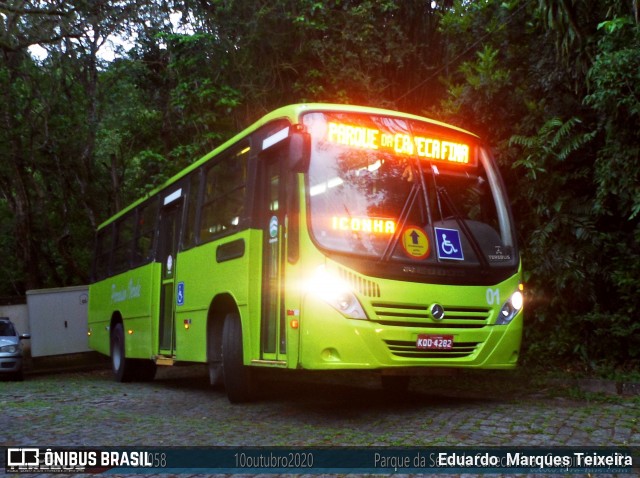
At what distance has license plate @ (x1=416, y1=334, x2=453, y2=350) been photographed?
7.51 metres

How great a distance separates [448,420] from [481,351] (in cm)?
91

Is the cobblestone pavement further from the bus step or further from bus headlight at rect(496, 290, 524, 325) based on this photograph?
bus headlight at rect(496, 290, 524, 325)

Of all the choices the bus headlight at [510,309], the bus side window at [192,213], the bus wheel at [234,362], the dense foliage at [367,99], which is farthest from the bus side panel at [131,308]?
the bus headlight at [510,309]

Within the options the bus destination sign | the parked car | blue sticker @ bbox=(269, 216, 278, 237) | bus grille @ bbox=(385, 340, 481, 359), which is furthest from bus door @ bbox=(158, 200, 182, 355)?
the parked car

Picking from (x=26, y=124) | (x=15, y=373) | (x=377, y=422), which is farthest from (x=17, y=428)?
(x=26, y=124)

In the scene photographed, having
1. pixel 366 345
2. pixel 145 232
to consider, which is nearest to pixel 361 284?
pixel 366 345

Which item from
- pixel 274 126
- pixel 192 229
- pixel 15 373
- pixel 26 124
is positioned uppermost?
pixel 26 124

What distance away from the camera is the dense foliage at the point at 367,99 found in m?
10.2

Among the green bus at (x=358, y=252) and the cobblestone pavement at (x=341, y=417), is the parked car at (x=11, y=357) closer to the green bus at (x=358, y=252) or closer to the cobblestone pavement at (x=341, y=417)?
the cobblestone pavement at (x=341, y=417)

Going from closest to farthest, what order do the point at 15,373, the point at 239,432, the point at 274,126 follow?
the point at 239,432 → the point at 274,126 → the point at 15,373

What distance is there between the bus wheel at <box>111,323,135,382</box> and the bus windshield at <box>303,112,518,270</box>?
812 cm

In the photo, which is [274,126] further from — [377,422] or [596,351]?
[596,351]

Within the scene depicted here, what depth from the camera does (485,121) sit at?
12016 mm

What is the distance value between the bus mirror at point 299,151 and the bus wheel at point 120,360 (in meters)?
8.22
